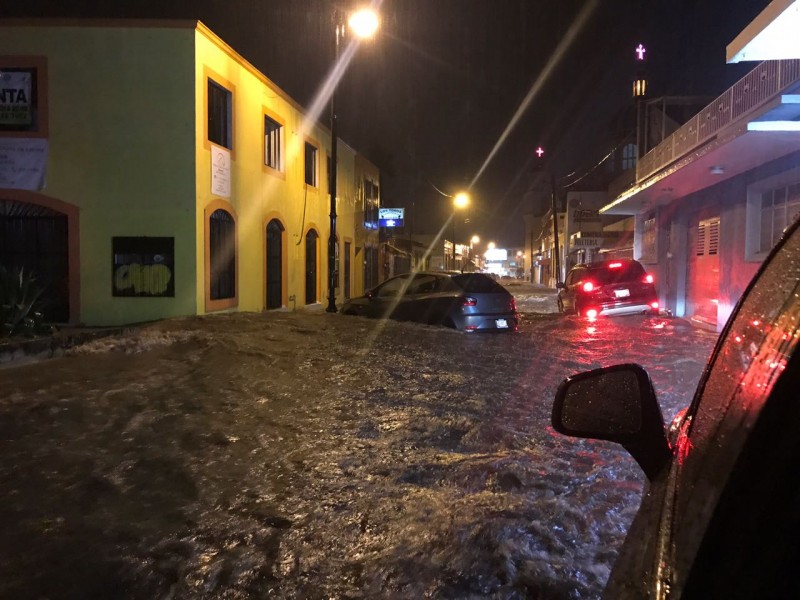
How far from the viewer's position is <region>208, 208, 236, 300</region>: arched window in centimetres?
1295

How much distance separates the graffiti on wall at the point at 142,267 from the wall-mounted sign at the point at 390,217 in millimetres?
16618

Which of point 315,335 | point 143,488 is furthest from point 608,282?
point 143,488

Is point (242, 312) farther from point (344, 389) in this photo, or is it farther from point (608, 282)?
point (608, 282)

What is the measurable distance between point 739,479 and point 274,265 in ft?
52.1

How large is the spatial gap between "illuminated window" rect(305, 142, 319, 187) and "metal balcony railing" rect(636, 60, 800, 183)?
9.96 m

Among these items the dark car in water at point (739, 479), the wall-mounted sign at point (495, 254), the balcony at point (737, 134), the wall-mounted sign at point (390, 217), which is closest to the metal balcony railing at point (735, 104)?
the balcony at point (737, 134)

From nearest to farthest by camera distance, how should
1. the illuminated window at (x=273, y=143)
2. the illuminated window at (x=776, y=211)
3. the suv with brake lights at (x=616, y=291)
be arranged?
the illuminated window at (x=776, y=211)
the suv with brake lights at (x=616, y=291)
the illuminated window at (x=273, y=143)

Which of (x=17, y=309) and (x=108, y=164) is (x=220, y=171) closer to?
(x=108, y=164)

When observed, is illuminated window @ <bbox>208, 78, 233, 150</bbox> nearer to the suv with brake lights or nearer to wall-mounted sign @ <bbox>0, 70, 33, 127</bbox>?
wall-mounted sign @ <bbox>0, 70, 33, 127</bbox>

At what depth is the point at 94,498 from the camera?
3.91m

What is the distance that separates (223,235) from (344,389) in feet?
24.2

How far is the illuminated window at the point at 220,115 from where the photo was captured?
12961 millimetres

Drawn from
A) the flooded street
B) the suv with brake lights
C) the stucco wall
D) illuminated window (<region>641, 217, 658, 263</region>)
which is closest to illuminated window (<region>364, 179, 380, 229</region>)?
illuminated window (<region>641, 217, 658, 263</region>)

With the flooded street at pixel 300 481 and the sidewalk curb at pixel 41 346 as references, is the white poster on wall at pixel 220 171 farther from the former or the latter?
the flooded street at pixel 300 481
